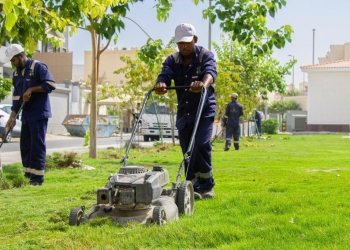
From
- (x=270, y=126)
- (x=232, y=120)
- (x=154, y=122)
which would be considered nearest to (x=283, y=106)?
(x=270, y=126)

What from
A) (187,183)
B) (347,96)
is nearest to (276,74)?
(347,96)

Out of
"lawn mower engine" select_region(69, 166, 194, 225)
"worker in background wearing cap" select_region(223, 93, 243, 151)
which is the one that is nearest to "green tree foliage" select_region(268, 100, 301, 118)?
"worker in background wearing cap" select_region(223, 93, 243, 151)

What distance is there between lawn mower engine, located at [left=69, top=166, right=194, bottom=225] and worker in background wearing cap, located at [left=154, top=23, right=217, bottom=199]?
1251mm

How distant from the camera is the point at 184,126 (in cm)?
724

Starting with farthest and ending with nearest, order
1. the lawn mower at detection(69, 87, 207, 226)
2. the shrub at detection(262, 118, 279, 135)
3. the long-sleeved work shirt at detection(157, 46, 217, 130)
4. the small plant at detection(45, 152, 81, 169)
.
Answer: the shrub at detection(262, 118, 279, 135) → the small plant at detection(45, 152, 81, 169) → the long-sleeved work shirt at detection(157, 46, 217, 130) → the lawn mower at detection(69, 87, 207, 226)

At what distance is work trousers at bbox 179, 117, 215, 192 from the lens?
705 cm

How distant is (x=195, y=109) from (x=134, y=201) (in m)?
2.04

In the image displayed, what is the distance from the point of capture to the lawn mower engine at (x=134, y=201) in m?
5.36

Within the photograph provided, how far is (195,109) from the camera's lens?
23.5 ft

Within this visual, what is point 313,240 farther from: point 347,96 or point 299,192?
point 347,96

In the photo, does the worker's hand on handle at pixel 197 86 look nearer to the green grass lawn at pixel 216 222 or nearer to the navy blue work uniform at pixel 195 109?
the navy blue work uniform at pixel 195 109

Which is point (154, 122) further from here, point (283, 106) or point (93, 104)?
point (283, 106)

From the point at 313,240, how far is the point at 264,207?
1.43m

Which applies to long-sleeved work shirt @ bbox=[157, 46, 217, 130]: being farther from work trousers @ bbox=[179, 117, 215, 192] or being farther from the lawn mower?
the lawn mower
